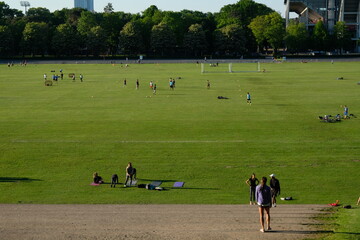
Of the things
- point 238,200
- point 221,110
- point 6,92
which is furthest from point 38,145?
point 6,92

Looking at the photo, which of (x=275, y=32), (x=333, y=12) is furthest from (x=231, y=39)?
(x=333, y=12)

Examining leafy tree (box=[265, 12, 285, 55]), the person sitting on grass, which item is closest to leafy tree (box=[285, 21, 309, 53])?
leafy tree (box=[265, 12, 285, 55])

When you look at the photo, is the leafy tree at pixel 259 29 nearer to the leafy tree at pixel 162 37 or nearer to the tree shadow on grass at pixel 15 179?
the leafy tree at pixel 162 37

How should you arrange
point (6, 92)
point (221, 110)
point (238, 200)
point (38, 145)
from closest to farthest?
point (238, 200) → point (38, 145) → point (221, 110) → point (6, 92)

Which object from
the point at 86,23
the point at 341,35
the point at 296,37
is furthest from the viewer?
the point at 86,23

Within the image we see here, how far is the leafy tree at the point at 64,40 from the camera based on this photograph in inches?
6132

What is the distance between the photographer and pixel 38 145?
115 feet

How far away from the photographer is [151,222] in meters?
17.4

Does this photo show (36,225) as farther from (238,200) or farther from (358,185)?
(358,185)

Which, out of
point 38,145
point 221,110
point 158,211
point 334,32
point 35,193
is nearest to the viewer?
point 158,211

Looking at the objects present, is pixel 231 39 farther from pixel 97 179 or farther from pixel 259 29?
pixel 97 179

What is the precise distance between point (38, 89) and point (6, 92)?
5161 millimetres

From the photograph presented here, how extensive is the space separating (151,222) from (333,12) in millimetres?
164782

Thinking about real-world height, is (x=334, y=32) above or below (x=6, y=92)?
above
